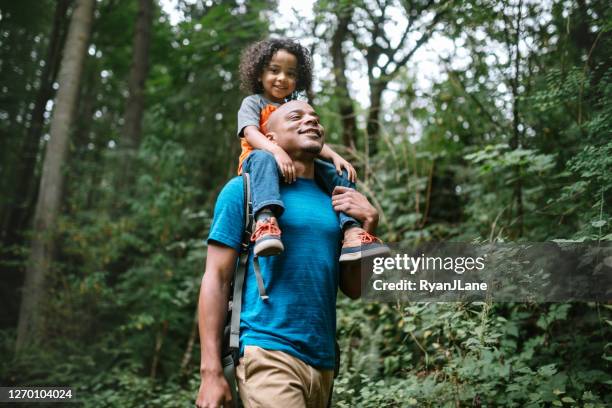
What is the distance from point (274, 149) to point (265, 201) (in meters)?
0.44

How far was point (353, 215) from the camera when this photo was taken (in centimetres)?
254

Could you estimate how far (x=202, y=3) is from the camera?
9781mm

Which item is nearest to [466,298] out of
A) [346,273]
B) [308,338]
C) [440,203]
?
[346,273]

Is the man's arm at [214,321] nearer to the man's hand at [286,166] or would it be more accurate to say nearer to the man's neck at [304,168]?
the man's hand at [286,166]

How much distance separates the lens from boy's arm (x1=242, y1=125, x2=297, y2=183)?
2547mm

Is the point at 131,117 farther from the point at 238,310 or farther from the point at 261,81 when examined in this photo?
the point at 238,310

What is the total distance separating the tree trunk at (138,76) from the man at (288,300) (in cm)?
756

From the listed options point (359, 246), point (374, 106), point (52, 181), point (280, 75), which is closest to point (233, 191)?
point (359, 246)

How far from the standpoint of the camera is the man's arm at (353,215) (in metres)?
2.54

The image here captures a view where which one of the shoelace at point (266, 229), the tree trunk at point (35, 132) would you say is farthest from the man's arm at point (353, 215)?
the tree trunk at point (35, 132)

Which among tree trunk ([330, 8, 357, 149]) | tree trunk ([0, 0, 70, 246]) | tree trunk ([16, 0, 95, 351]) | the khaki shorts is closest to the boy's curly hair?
the khaki shorts

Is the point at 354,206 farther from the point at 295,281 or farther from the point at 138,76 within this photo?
the point at 138,76

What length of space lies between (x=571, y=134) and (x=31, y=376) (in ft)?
21.9

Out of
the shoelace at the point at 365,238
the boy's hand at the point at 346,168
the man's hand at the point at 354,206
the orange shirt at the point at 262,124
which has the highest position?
the orange shirt at the point at 262,124
